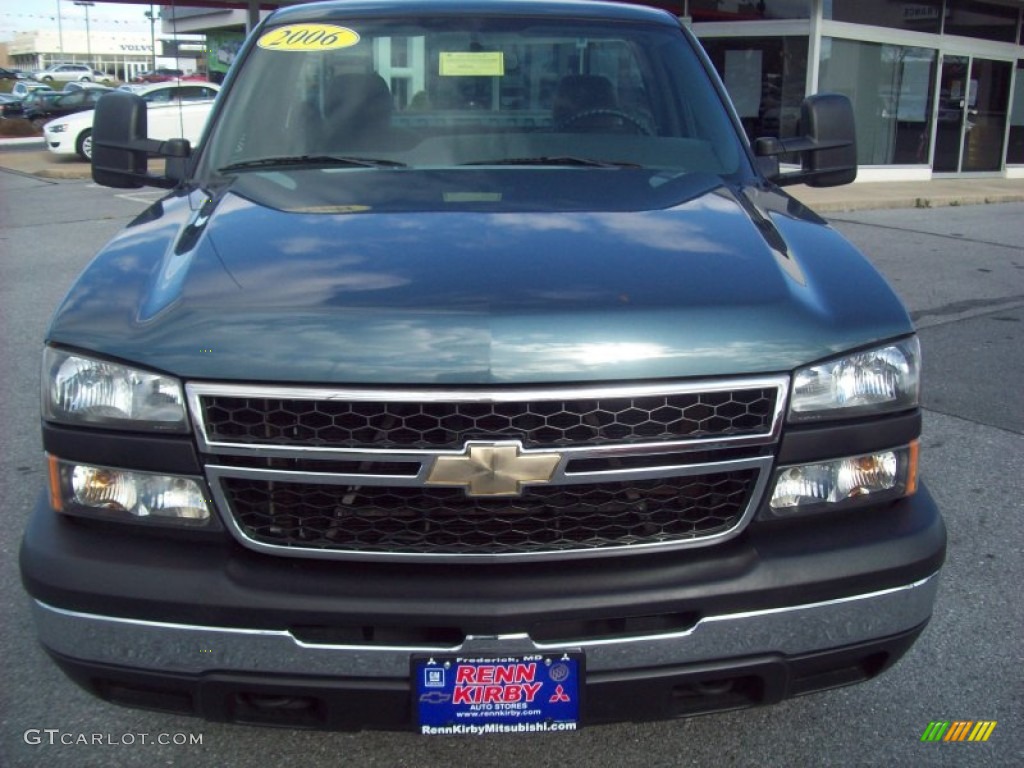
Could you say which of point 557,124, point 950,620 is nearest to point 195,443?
point 557,124

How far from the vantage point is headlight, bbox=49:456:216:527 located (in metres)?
2.06

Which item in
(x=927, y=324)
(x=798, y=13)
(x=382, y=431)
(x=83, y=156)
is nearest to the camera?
(x=382, y=431)

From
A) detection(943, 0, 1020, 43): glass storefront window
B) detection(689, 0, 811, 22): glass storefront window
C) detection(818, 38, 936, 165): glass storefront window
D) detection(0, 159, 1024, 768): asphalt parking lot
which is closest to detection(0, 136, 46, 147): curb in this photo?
detection(689, 0, 811, 22): glass storefront window

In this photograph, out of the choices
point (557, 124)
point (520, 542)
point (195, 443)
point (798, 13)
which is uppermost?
point (798, 13)

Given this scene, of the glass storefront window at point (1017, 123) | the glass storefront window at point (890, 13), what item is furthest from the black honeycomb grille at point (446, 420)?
the glass storefront window at point (1017, 123)

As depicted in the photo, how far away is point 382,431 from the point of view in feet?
6.48

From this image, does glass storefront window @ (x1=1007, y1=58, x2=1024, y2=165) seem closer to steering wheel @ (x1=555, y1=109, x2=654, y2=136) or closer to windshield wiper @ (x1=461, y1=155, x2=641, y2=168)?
steering wheel @ (x1=555, y1=109, x2=654, y2=136)

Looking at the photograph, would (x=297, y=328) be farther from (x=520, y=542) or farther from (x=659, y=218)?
(x=659, y=218)

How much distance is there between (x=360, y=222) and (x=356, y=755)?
1323 millimetres

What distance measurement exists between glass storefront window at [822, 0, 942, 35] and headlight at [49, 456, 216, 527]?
1661 cm

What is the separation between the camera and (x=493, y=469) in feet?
6.41

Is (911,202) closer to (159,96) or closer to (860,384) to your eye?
(860,384)
